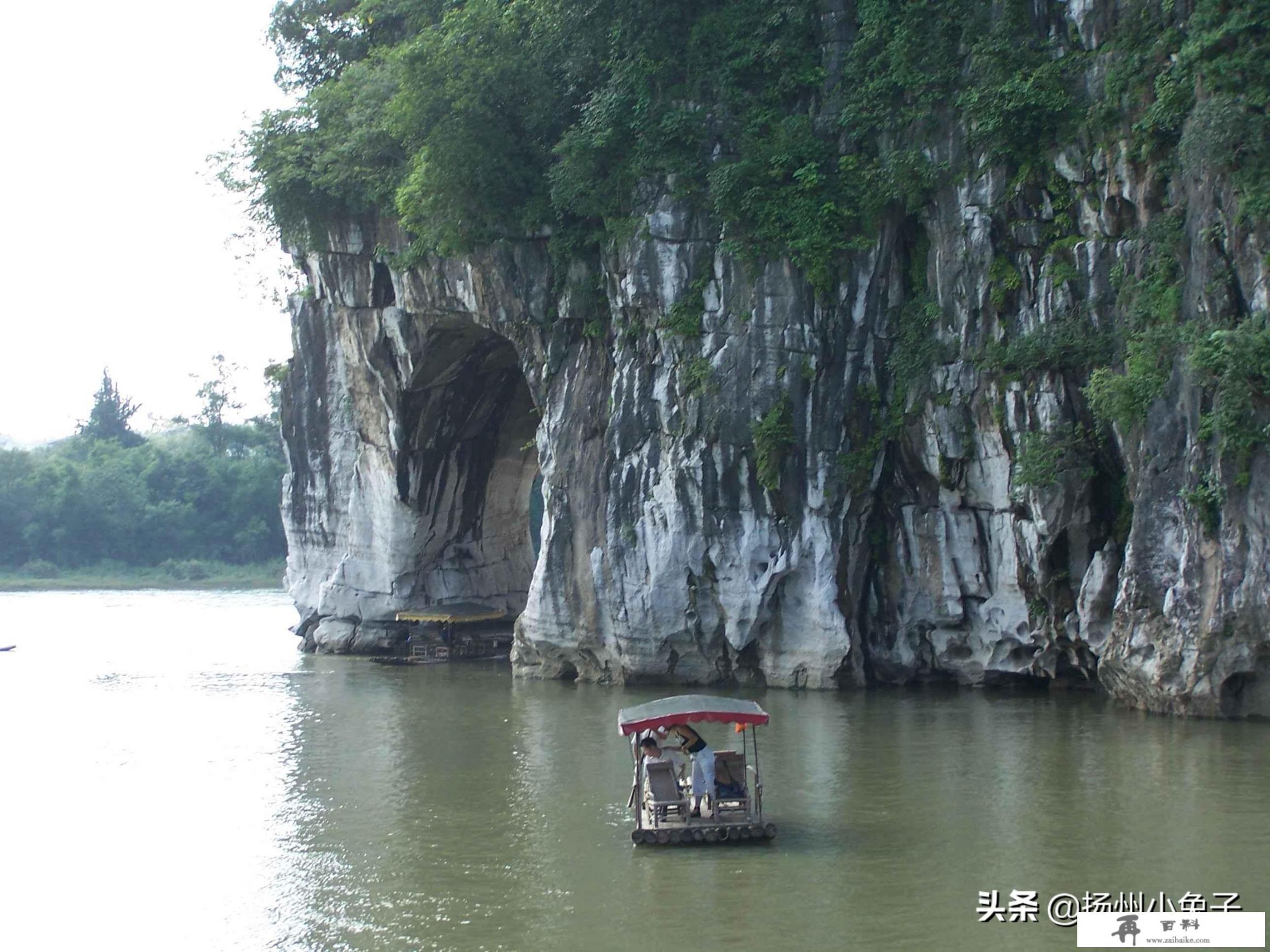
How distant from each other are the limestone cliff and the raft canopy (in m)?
4.63

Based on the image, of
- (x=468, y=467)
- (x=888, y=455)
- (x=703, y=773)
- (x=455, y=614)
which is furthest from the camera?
(x=468, y=467)

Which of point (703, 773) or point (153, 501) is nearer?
point (703, 773)

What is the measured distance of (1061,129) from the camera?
58.6 feet

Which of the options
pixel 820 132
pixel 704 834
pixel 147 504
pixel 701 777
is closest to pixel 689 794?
pixel 701 777

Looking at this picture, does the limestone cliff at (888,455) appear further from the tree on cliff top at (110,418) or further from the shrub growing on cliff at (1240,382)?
the tree on cliff top at (110,418)

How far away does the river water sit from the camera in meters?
9.29

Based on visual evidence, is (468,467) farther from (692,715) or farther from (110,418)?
(110,418)

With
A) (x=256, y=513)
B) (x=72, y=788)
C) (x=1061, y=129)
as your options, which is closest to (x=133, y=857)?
(x=72, y=788)

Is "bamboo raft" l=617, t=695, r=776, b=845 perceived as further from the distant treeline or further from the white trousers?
the distant treeline

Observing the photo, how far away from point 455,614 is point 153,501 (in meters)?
36.5

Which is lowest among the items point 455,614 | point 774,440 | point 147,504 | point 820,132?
point 455,614

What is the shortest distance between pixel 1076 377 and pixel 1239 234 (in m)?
2.91

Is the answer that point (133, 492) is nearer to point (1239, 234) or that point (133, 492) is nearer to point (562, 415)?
point (562, 415)

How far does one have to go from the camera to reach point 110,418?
68.1 meters
